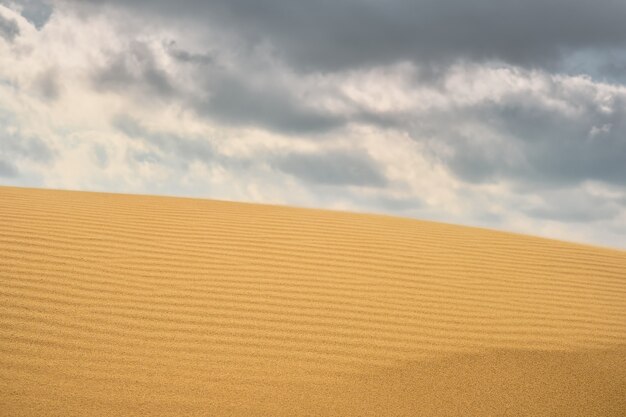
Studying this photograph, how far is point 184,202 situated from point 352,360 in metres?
5.91

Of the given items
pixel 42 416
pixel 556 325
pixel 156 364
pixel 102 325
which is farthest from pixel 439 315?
pixel 42 416

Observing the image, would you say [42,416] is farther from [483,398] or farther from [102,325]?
[483,398]

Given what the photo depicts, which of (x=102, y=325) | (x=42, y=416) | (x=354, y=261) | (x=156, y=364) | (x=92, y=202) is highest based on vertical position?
(x=92, y=202)

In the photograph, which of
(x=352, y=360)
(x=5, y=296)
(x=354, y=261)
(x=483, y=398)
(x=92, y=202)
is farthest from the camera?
(x=92, y=202)

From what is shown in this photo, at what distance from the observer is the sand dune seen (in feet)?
14.9

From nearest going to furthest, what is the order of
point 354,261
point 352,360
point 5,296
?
point 352,360 → point 5,296 → point 354,261

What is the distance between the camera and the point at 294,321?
5629 millimetres

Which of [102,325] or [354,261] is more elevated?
[354,261]

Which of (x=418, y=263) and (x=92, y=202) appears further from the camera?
(x=92, y=202)

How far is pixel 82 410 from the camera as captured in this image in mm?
4145

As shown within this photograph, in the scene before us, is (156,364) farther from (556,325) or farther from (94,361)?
(556,325)

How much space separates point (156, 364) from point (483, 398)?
2518 mm

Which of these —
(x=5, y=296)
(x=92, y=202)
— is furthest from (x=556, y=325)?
(x=92, y=202)

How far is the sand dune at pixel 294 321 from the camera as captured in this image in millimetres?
4531
